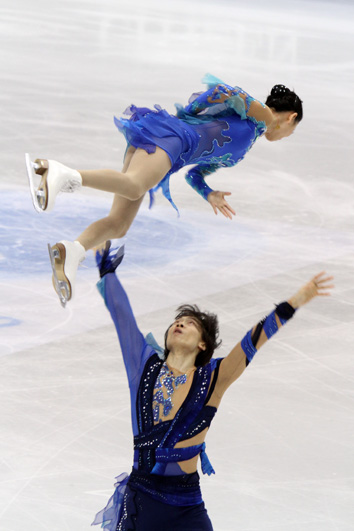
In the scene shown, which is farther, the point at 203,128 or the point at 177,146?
the point at 203,128

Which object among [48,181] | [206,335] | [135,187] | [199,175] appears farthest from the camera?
[199,175]

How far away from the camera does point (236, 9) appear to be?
19.8 meters

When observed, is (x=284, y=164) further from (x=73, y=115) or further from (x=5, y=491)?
(x=5, y=491)

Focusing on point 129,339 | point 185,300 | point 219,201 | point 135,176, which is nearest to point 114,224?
point 135,176

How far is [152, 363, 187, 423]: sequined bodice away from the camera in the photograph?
10.1 ft

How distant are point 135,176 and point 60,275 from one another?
19.3 inches

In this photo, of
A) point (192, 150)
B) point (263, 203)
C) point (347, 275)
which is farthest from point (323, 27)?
point (192, 150)

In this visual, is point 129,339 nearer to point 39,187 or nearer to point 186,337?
point 186,337

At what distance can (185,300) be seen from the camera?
17.8ft

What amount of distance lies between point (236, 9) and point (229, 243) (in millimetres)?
14420

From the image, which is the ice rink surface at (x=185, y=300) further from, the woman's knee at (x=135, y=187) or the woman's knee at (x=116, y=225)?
the woman's knee at (x=135, y=187)

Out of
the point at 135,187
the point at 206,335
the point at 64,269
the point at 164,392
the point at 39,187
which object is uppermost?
the point at 39,187

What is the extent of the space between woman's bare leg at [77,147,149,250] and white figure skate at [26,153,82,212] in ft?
1.52

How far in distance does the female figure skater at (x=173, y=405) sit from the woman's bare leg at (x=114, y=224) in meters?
0.45
